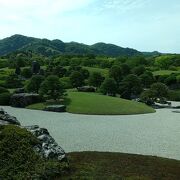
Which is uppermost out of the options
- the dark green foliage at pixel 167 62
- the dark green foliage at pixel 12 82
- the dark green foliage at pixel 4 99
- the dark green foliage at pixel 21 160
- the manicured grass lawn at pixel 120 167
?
the dark green foliage at pixel 167 62

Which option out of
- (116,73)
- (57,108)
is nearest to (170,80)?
(116,73)

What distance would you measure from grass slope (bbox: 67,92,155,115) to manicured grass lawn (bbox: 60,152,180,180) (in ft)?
112

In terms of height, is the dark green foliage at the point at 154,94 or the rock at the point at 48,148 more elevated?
the rock at the point at 48,148

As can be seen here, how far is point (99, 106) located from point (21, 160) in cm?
4309

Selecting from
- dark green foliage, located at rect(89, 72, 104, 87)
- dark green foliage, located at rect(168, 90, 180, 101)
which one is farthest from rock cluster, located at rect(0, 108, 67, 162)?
dark green foliage, located at rect(168, 90, 180, 101)

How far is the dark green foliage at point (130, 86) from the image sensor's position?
8412cm

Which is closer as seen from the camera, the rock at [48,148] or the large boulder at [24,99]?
the rock at [48,148]

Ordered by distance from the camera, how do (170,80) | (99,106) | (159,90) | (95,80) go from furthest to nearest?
(170,80)
(95,80)
(159,90)
(99,106)

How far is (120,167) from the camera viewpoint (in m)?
21.4

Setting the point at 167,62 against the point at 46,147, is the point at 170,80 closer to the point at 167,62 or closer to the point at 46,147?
the point at 167,62

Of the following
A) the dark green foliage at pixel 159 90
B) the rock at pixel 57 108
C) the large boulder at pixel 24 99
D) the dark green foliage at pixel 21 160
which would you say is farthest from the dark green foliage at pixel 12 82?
the dark green foliage at pixel 21 160

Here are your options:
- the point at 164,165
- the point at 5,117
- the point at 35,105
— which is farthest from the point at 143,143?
the point at 35,105

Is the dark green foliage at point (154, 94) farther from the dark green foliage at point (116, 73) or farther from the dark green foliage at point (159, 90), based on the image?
the dark green foliage at point (116, 73)

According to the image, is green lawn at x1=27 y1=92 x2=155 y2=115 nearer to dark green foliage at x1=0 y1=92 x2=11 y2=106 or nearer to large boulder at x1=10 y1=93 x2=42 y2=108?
large boulder at x1=10 y1=93 x2=42 y2=108
